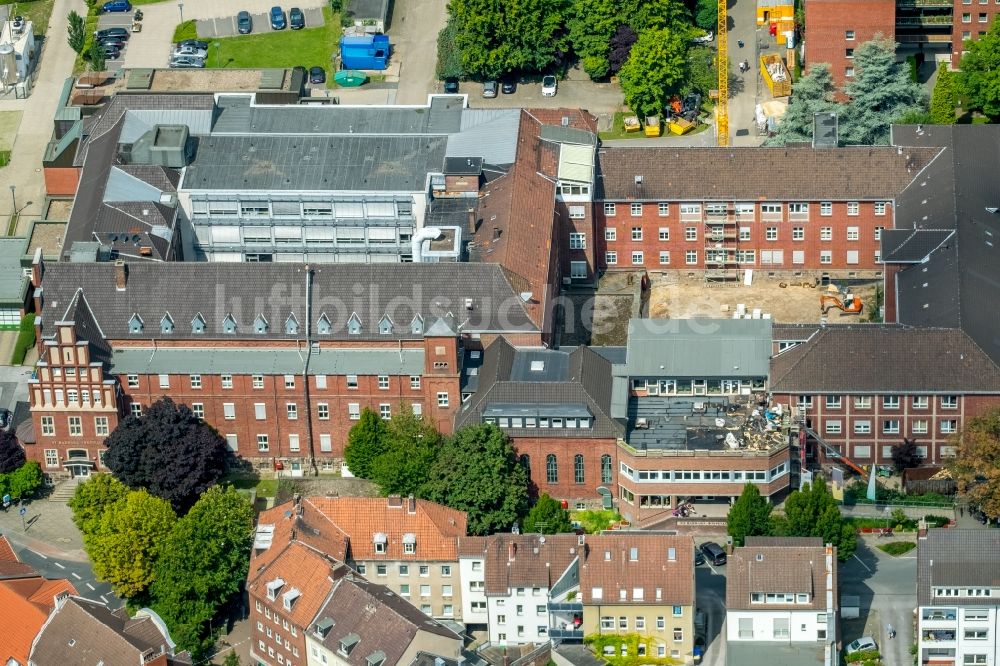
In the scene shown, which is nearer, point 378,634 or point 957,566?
point 378,634

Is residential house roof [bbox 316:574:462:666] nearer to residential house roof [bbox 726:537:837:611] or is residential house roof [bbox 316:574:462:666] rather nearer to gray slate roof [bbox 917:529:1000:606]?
residential house roof [bbox 726:537:837:611]

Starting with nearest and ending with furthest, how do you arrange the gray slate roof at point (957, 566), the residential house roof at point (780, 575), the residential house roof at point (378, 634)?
the residential house roof at point (378, 634)
the gray slate roof at point (957, 566)
the residential house roof at point (780, 575)

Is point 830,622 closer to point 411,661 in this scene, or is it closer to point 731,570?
point 731,570

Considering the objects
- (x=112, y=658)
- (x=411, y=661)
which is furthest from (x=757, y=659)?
(x=112, y=658)

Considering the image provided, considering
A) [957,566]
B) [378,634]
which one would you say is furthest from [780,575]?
[378,634]

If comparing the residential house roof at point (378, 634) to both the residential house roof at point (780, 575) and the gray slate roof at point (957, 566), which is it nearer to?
the residential house roof at point (780, 575)

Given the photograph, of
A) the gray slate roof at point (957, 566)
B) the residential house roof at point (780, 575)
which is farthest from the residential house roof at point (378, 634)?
the gray slate roof at point (957, 566)

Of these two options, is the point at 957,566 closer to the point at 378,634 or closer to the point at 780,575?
the point at 780,575
